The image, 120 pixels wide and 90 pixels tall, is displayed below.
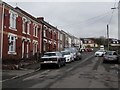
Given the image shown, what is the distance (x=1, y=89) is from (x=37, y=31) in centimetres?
3294

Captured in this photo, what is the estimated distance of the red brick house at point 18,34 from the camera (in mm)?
30812

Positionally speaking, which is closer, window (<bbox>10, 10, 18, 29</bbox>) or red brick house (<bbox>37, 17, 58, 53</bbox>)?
window (<bbox>10, 10, 18, 29</bbox>)

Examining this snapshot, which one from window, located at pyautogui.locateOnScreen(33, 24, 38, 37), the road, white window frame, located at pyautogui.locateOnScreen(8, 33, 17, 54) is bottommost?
the road

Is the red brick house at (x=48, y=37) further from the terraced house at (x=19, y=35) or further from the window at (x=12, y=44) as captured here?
the window at (x=12, y=44)

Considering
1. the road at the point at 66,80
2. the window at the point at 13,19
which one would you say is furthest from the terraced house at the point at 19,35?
the road at the point at 66,80

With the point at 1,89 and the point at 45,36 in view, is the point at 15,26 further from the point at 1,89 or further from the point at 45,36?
the point at 1,89

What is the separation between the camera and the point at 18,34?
35.1m

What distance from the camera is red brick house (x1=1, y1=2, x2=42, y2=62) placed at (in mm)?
30812

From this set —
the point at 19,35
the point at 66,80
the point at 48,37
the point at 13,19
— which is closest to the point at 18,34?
the point at 19,35

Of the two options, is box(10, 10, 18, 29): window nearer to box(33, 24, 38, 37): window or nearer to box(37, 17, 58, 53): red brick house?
box(33, 24, 38, 37): window

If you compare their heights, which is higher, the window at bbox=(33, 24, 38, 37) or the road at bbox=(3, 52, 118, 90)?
the window at bbox=(33, 24, 38, 37)

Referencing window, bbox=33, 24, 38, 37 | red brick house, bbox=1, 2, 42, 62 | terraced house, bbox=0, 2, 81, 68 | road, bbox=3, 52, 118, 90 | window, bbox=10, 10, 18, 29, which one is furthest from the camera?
window, bbox=33, 24, 38, 37

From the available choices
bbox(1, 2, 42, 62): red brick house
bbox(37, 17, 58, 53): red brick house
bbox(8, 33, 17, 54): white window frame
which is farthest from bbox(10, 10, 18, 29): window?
bbox(37, 17, 58, 53): red brick house

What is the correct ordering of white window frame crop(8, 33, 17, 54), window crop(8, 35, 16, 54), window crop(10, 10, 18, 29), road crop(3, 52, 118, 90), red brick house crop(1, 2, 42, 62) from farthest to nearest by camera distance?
1. window crop(10, 10, 18, 29)
2. window crop(8, 35, 16, 54)
3. white window frame crop(8, 33, 17, 54)
4. red brick house crop(1, 2, 42, 62)
5. road crop(3, 52, 118, 90)
